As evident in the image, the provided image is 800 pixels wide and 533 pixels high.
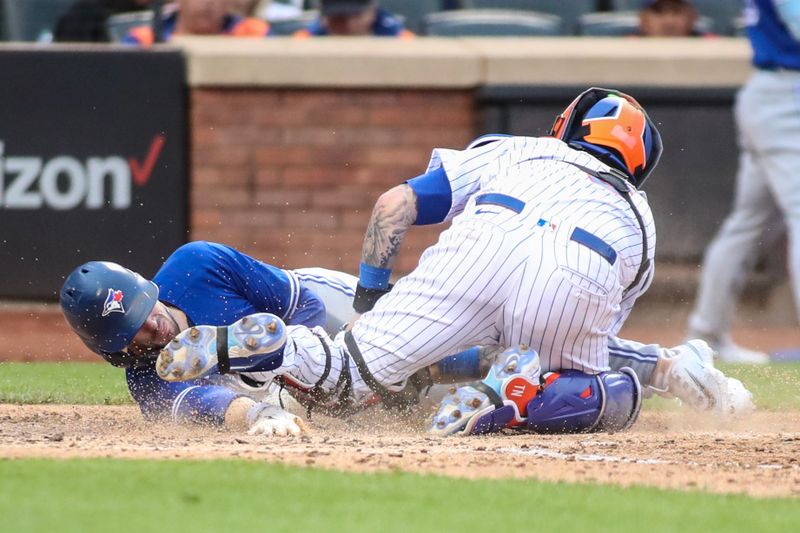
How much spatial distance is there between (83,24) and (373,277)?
459 centimetres

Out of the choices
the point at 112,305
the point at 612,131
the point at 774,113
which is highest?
the point at 612,131

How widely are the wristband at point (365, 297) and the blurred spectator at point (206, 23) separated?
14.0 ft

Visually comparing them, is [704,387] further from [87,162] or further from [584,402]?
[87,162]

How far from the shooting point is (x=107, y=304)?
4.99m

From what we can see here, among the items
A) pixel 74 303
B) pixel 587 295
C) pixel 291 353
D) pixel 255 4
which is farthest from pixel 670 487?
pixel 255 4

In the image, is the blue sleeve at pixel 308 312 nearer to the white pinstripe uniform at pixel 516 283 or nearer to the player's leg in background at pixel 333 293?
the player's leg in background at pixel 333 293

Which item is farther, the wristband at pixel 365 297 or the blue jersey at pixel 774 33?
the blue jersey at pixel 774 33

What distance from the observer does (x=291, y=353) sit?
5039mm

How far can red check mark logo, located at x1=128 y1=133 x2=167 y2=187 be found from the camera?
9.01 m

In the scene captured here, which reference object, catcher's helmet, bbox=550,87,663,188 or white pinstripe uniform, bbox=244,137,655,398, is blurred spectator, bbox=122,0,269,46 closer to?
catcher's helmet, bbox=550,87,663,188

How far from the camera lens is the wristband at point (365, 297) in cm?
550

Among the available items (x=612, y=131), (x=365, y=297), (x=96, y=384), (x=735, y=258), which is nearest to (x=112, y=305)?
(x=365, y=297)

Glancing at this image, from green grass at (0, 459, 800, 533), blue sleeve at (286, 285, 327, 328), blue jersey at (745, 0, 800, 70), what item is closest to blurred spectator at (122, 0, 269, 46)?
blue jersey at (745, 0, 800, 70)

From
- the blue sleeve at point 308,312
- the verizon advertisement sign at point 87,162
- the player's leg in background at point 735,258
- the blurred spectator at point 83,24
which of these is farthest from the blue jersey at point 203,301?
the blurred spectator at point 83,24
